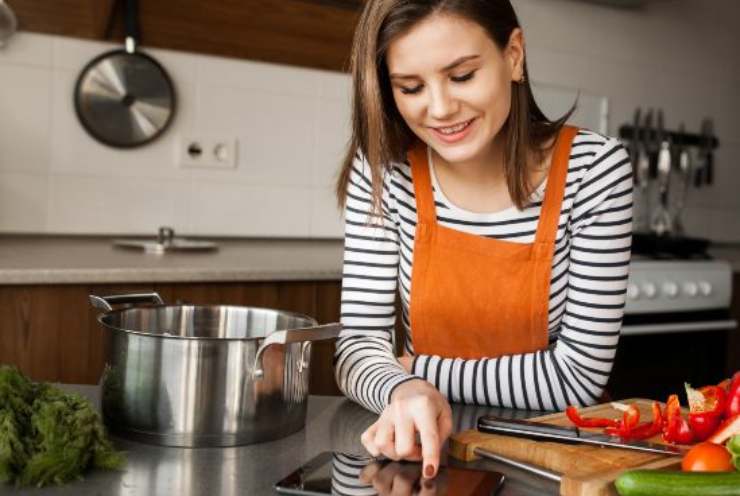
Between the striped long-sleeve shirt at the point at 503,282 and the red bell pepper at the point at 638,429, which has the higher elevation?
the striped long-sleeve shirt at the point at 503,282

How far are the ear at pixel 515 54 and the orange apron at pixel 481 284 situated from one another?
115 mm

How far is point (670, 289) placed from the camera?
8.82ft

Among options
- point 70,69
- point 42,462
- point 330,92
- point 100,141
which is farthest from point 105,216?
point 42,462

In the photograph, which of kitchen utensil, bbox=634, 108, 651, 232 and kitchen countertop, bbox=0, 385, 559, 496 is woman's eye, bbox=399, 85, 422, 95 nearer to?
kitchen countertop, bbox=0, 385, 559, 496

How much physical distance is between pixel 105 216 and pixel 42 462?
1.70 m

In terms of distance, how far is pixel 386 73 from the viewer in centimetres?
125

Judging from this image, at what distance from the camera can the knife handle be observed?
0.91 m

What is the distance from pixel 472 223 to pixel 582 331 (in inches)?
9.0

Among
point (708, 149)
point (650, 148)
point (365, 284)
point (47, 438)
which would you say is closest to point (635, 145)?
point (650, 148)

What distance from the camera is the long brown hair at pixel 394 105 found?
3.82 feet

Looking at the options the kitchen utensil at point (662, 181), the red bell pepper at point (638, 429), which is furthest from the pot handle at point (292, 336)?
the kitchen utensil at point (662, 181)

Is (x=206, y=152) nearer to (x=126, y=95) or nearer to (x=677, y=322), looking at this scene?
(x=126, y=95)

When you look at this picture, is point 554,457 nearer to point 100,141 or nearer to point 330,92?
point 100,141

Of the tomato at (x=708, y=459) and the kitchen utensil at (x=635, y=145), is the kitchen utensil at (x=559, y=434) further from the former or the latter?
the kitchen utensil at (x=635, y=145)
